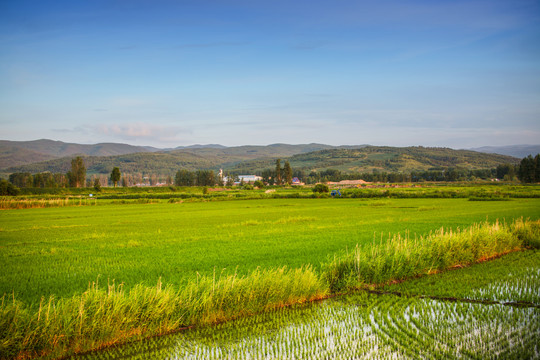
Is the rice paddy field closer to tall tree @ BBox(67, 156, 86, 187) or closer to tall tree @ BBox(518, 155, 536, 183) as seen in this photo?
tall tree @ BBox(67, 156, 86, 187)

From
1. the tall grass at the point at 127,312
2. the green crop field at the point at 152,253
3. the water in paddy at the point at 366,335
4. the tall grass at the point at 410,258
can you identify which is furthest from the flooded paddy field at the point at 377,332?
the green crop field at the point at 152,253

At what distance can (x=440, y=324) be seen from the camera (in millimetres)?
8812

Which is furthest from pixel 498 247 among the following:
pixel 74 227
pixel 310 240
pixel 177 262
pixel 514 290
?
pixel 74 227

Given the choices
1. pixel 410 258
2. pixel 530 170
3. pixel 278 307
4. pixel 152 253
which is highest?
pixel 530 170

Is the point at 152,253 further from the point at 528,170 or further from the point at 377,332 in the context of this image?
the point at 528,170

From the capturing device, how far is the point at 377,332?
27.7ft

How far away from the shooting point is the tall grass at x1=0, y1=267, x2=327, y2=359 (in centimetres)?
763

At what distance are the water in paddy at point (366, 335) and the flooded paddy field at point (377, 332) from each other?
2 centimetres

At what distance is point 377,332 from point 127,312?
220 inches

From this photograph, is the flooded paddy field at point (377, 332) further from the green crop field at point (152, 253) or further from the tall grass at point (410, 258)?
the green crop field at point (152, 253)

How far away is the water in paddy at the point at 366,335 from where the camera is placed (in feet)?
24.2

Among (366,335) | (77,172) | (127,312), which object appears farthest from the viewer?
(77,172)

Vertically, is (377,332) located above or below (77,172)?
below

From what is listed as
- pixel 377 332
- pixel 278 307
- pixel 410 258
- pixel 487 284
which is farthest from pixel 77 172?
pixel 377 332
